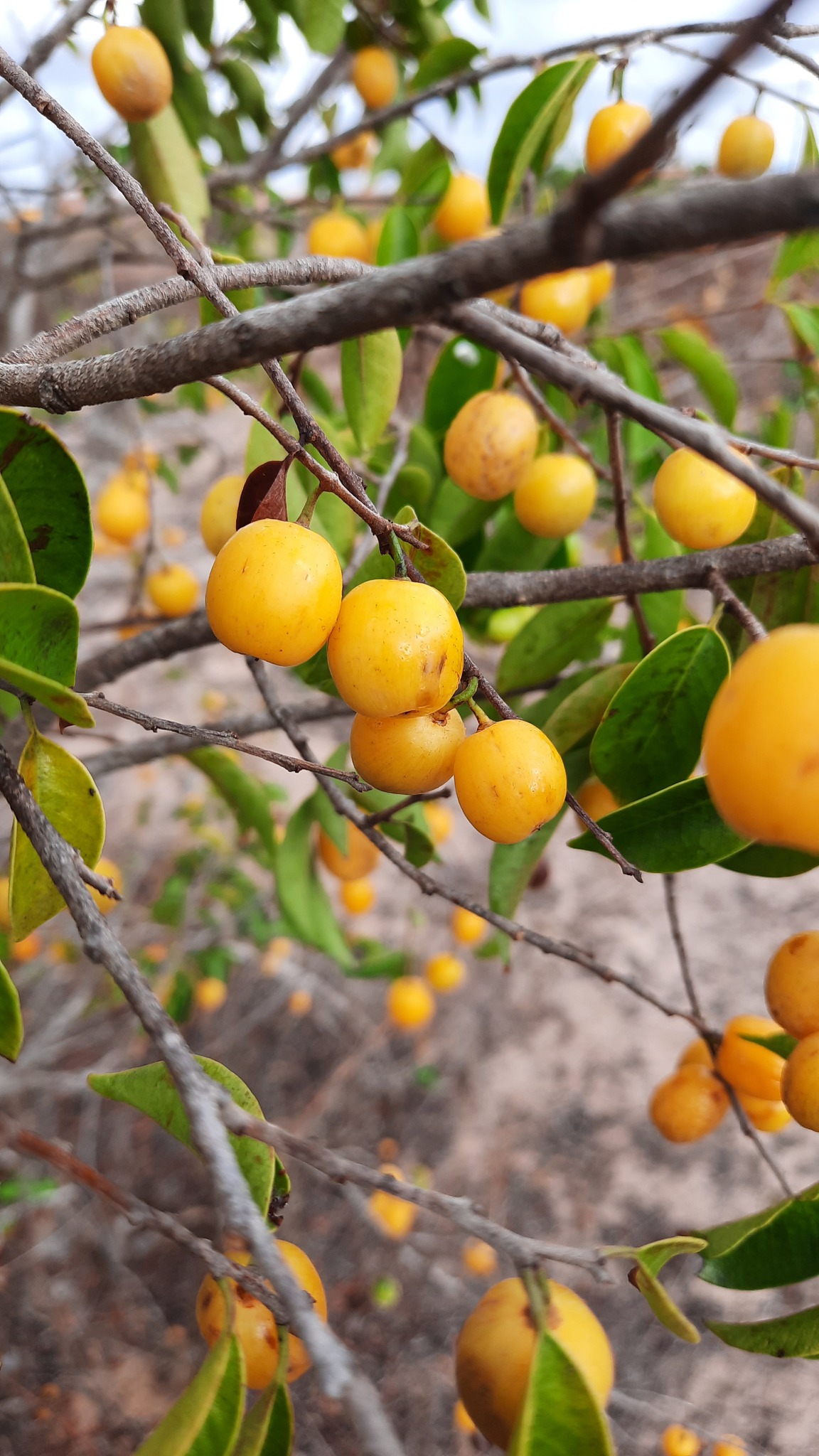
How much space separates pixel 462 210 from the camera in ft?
4.72

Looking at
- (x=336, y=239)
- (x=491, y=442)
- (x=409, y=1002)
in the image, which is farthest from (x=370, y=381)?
(x=409, y=1002)

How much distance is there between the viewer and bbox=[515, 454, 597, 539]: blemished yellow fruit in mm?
945

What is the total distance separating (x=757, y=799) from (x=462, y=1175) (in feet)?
7.46

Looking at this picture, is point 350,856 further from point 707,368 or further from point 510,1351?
point 707,368

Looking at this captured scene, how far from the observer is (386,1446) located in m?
0.34

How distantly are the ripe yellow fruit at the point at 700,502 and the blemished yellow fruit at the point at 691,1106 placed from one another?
61 centimetres

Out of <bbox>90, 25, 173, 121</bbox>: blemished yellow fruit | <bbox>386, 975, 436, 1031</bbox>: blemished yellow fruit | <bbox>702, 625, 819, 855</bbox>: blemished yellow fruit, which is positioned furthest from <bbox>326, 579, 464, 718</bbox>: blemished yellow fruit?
<bbox>386, 975, 436, 1031</bbox>: blemished yellow fruit

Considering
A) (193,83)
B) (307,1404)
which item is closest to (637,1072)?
(307,1404)

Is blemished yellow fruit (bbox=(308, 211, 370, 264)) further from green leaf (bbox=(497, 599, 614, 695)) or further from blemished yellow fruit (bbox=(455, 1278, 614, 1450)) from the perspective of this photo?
blemished yellow fruit (bbox=(455, 1278, 614, 1450))

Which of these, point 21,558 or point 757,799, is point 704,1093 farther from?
point 21,558

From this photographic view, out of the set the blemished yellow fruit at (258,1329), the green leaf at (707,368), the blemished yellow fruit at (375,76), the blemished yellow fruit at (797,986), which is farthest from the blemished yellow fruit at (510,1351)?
the blemished yellow fruit at (375,76)

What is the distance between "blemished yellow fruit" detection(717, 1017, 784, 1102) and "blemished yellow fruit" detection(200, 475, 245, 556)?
743 millimetres

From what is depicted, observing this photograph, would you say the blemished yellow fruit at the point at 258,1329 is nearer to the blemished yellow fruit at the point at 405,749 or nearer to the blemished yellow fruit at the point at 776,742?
the blemished yellow fruit at the point at 405,749

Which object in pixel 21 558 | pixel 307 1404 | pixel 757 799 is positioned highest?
pixel 21 558
